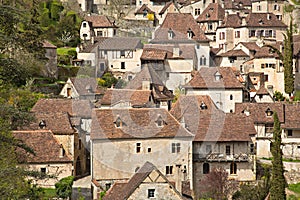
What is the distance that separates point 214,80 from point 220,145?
1382 cm

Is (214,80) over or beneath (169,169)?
over

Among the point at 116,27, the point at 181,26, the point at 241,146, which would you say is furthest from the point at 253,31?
the point at 241,146

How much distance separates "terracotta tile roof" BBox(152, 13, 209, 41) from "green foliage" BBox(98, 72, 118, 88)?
7808mm

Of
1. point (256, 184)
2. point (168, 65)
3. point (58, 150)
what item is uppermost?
point (168, 65)

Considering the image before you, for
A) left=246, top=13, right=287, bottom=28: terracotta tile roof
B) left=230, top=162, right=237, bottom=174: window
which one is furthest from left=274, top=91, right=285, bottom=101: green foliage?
left=230, top=162, right=237, bottom=174: window

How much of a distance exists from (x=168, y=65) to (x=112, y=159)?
2331cm

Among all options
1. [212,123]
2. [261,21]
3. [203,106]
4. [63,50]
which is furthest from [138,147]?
[261,21]

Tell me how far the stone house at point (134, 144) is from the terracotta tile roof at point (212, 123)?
1835 millimetres

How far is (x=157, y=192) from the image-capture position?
3047cm

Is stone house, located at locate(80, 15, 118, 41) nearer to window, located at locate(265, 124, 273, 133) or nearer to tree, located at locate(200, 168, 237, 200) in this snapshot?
window, located at locate(265, 124, 273, 133)

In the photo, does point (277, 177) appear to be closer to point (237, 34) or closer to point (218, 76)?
point (218, 76)

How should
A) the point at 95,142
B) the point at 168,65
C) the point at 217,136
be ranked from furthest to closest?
1. the point at 168,65
2. the point at 217,136
3. the point at 95,142

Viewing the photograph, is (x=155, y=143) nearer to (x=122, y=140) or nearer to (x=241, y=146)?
(x=122, y=140)

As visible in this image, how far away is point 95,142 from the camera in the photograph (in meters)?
36.8
